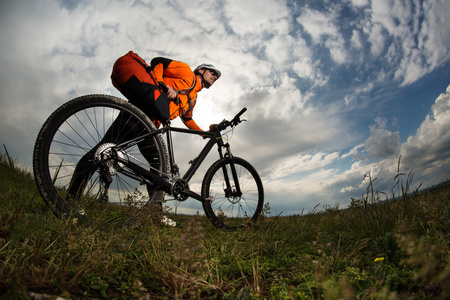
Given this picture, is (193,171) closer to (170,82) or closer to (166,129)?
(166,129)

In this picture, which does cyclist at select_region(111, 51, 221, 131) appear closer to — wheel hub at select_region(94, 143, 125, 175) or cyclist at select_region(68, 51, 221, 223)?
cyclist at select_region(68, 51, 221, 223)

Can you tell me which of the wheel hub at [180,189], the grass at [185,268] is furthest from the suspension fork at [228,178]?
the grass at [185,268]

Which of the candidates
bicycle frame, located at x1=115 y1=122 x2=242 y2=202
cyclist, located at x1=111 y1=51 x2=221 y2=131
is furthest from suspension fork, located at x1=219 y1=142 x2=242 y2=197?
cyclist, located at x1=111 y1=51 x2=221 y2=131

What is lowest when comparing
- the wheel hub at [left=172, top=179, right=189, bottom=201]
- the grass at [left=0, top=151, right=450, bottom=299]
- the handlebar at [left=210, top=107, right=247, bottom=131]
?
the grass at [left=0, top=151, right=450, bottom=299]

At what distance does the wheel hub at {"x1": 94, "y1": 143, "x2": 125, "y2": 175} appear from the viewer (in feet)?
10.5

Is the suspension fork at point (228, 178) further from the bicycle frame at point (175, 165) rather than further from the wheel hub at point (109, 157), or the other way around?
the wheel hub at point (109, 157)

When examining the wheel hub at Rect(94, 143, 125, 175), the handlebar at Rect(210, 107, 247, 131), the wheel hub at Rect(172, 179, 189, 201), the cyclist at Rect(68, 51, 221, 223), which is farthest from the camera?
the handlebar at Rect(210, 107, 247, 131)

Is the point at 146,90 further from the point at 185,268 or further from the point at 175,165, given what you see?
the point at 185,268

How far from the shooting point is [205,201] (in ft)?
14.4

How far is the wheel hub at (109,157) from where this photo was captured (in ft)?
10.5

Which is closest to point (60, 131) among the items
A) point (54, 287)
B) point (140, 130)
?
point (140, 130)

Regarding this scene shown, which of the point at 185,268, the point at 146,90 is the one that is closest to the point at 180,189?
the point at 146,90

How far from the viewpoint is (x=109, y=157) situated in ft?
10.6

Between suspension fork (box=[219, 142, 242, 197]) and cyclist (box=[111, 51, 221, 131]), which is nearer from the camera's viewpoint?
cyclist (box=[111, 51, 221, 131])
